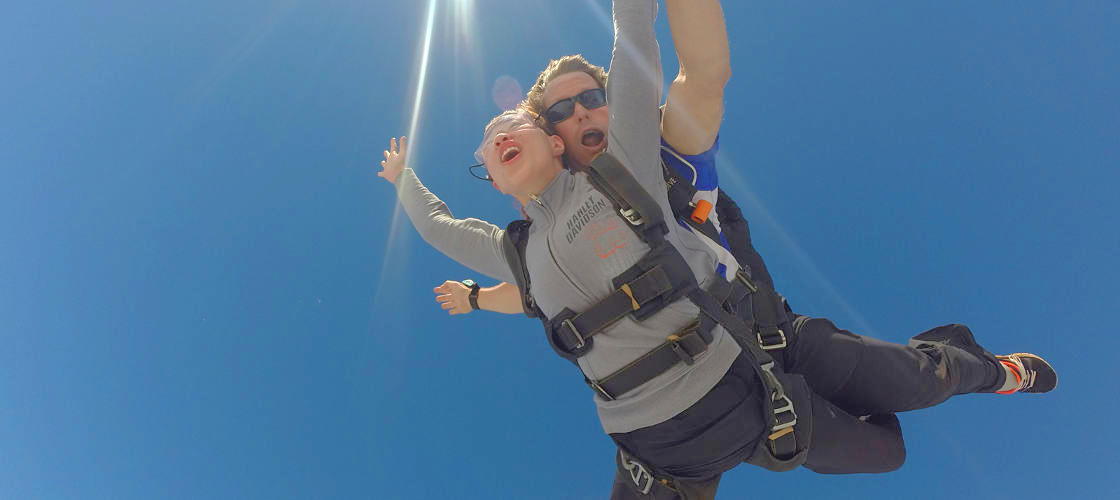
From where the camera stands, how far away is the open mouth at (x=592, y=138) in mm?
2928

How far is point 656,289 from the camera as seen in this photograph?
7.31ft

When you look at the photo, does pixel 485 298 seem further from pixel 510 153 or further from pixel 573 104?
pixel 573 104

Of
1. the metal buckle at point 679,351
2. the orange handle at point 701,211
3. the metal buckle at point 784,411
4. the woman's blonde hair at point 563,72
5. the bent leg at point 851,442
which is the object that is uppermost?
the woman's blonde hair at point 563,72

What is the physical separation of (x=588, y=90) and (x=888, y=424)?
8.55 feet

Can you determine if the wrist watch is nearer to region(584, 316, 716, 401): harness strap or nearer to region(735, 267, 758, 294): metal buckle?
region(584, 316, 716, 401): harness strap

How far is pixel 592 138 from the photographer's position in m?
2.93

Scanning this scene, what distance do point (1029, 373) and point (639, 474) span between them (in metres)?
2.86

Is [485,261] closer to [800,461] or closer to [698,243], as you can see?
[698,243]

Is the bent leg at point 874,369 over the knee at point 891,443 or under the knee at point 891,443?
Answer: over

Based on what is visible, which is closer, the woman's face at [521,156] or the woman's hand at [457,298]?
the woman's face at [521,156]

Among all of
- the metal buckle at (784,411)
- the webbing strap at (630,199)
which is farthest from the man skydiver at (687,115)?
the metal buckle at (784,411)

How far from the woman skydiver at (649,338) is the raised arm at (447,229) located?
29 centimetres

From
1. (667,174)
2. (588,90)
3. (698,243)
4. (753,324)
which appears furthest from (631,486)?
(588,90)

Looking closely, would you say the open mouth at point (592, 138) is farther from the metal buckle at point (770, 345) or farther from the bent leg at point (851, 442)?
the bent leg at point (851, 442)
